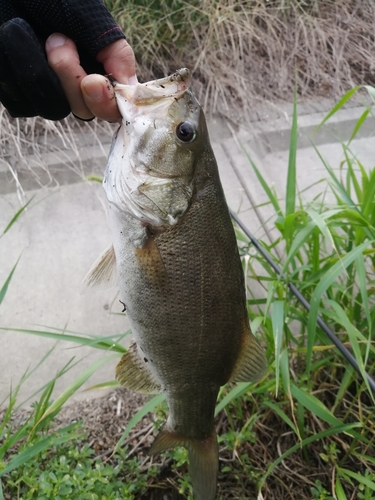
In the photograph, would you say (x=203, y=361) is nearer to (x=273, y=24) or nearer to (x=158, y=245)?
(x=158, y=245)

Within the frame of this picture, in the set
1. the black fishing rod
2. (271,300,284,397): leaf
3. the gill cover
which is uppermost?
the gill cover

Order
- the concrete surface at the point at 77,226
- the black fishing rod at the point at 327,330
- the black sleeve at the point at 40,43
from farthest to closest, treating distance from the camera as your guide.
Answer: the concrete surface at the point at 77,226 < the black fishing rod at the point at 327,330 < the black sleeve at the point at 40,43

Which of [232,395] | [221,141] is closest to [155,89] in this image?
[232,395]

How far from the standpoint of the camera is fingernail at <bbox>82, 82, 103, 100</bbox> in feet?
3.70

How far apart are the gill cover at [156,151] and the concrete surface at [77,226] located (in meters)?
0.72

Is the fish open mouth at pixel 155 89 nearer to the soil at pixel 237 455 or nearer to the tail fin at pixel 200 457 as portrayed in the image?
the tail fin at pixel 200 457

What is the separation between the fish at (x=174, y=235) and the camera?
1187mm

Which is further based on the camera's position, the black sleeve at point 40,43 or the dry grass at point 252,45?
the dry grass at point 252,45

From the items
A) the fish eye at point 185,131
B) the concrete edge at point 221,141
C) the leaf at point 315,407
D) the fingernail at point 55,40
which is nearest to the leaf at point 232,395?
the leaf at point 315,407

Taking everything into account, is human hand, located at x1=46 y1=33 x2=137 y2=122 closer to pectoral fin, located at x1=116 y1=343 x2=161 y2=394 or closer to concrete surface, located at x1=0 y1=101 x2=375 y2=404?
pectoral fin, located at x1=116 y1=343 x2=161 y2=394

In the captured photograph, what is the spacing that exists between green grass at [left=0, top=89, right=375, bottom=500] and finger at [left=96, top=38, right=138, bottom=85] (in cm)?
65

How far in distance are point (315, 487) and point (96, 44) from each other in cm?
145

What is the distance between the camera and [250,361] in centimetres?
128

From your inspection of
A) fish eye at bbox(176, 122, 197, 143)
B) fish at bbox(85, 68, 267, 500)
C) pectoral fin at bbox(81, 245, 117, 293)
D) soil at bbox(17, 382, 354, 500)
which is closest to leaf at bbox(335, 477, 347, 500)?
soil at bbox(17, 382, 354, 500)
